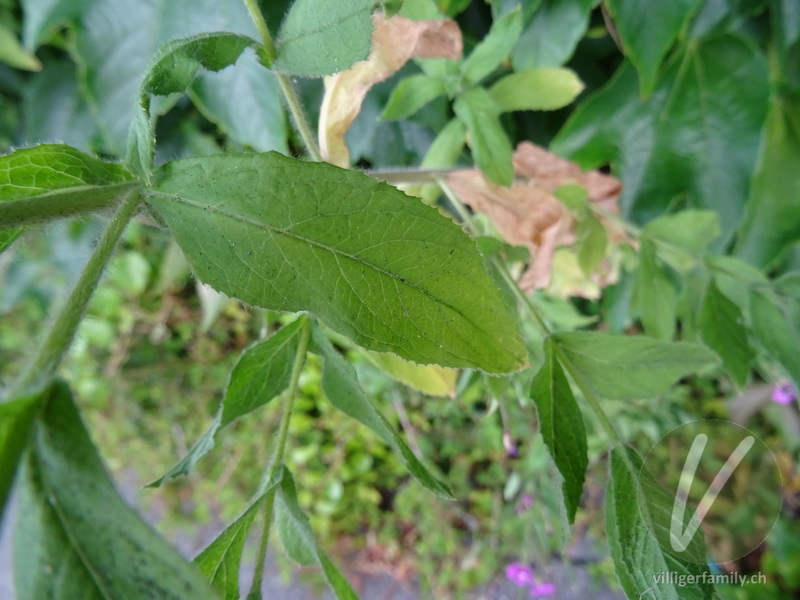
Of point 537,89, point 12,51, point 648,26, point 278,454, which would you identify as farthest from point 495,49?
point 12,51

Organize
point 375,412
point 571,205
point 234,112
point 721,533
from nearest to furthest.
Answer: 1. point 375,412
2. point 571,205
3. point 234,112
4. point 721,533

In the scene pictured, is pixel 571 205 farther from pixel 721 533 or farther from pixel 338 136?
pixel 721 533

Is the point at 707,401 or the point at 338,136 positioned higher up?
the point at 338,136

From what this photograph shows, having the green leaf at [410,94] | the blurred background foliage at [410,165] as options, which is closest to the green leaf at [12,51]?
the blurred background foliage at [410,165]

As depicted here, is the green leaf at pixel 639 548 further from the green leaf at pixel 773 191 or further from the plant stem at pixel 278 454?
the green leaf at pixel 773 191

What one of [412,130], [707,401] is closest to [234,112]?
[412,130]

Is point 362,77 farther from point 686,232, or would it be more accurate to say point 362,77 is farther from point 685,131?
point 685,131
